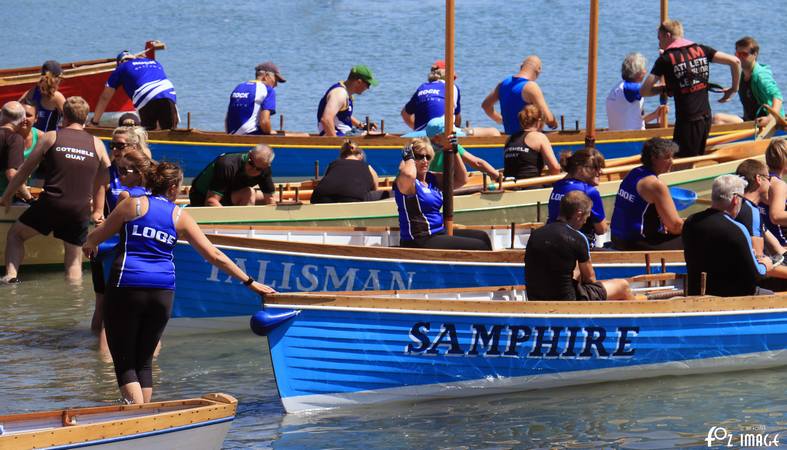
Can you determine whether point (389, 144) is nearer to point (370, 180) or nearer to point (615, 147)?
point (615, 147)

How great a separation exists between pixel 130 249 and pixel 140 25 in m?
46.0

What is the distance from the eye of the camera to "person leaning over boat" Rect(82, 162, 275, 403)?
8.16m

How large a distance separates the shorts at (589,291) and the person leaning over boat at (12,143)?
20.9 ft

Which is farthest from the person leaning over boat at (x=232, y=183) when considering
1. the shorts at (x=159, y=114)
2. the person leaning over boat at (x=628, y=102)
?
the person leaning over boat at (x=628, y=102)

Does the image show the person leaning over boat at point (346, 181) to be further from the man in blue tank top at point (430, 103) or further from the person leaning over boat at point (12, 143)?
the man in blue tank top at point (430, 103)

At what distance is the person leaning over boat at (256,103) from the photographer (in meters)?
17.1

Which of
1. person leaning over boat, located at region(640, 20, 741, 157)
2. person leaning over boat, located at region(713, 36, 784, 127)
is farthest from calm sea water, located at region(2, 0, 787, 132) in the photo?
person leaning over boat, located at region(640, 20, 741, 157)

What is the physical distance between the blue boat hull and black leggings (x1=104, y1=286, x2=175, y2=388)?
10.8 ft

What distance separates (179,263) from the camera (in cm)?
1165

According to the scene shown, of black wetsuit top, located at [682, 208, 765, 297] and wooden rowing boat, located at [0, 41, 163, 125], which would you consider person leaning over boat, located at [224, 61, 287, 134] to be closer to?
wooden rowing boat, located at [0, 41, 163, 125]

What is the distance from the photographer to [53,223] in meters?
13.7

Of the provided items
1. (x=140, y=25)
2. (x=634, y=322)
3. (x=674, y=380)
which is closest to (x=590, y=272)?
(x=634, y=322)

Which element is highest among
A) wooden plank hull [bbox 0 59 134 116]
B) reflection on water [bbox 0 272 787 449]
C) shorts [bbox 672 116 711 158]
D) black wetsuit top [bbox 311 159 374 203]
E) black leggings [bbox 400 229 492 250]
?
wooden plank hull [bbox 0 59 134 116]

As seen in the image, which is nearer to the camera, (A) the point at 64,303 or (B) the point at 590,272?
(B) the point at 590,272
